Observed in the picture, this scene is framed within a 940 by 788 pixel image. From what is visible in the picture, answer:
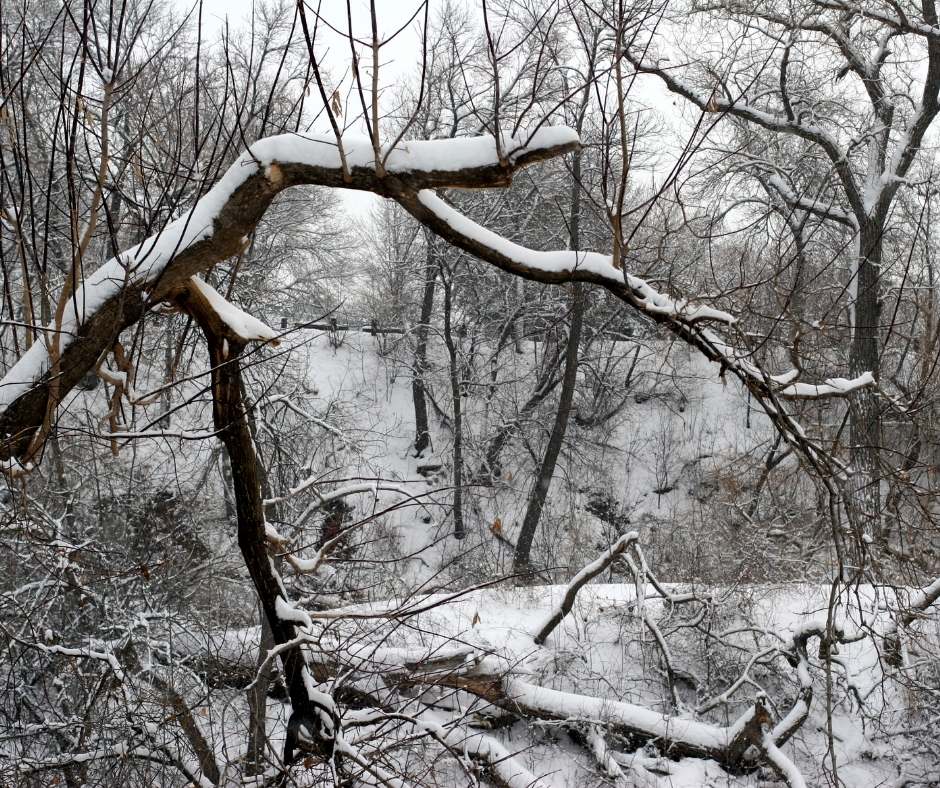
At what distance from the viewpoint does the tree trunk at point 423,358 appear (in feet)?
48.2

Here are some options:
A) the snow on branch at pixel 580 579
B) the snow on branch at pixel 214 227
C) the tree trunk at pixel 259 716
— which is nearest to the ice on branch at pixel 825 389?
the snow on branch at pixel 214 227

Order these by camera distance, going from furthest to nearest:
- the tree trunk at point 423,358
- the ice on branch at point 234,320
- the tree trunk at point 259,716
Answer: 1. the tree trunk at point 423,358
2. the tree trunk at point 259,716
3. the ice on branch at point 234,320

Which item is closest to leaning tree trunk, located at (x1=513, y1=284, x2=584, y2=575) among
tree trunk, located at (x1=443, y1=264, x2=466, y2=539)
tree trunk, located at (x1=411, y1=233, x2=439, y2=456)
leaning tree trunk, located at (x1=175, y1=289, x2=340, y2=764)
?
tree trunk, located at (x1=443, y1=264, x2=466, y2=539)

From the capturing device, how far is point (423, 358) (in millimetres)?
15234

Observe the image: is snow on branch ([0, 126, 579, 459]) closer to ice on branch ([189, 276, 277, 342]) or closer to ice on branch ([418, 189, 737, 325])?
ice on branch ([418, 189, 737, 325])

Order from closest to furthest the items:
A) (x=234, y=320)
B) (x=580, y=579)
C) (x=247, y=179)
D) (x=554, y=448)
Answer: (x=247, y=179) → (x=234, y=320) → (x=580, y=579) → (x=554, y=448)

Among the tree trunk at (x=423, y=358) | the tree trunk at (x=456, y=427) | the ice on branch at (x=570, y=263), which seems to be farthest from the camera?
the tree trunk at (x=423, y=358)

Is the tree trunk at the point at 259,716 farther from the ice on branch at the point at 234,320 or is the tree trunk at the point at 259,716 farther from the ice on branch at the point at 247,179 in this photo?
the ice on branch at the point at 247,179

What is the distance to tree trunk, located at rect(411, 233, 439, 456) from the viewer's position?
1468 cm

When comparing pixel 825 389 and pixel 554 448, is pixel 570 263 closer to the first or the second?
pixel 825 389

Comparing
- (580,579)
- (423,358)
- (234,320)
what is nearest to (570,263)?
(234,320)

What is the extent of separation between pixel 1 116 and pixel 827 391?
2.73 m

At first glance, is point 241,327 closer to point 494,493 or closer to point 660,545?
point 660,545

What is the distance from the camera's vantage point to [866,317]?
9.01 meters
